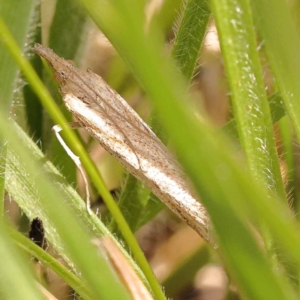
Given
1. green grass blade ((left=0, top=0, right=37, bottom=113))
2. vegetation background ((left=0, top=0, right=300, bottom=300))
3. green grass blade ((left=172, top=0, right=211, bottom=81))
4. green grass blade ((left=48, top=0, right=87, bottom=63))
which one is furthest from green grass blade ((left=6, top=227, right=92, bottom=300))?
green grass blade ((left=48, top=0, right=87, bottom=63))

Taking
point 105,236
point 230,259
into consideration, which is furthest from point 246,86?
point 105,236

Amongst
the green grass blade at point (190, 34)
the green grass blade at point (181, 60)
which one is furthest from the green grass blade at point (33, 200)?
the green grass blade at point (190, 34)

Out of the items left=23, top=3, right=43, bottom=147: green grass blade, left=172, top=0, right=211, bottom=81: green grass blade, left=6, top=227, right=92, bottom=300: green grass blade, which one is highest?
left=23, top=3, right=43, bottom=147: green grass blade

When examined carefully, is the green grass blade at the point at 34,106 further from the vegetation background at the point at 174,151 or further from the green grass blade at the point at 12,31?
the green grass blade at the point at 12,31

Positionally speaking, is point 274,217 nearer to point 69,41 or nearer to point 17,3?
point 17,3

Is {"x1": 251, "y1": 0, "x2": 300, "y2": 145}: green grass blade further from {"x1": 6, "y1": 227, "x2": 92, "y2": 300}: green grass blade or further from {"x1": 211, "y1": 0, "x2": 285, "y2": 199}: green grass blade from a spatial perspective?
{"x1": 6, "y1": 227, "x2": 92, "y2": 300}: green grass blade

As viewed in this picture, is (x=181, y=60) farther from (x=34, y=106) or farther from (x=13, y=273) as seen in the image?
(x=13, y=273)
